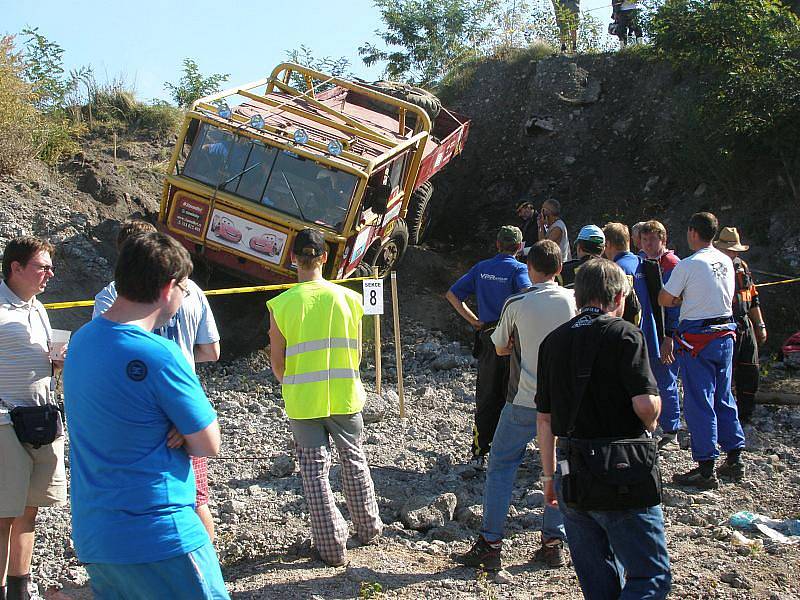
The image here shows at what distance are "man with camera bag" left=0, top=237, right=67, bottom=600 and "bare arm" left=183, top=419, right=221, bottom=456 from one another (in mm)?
1557

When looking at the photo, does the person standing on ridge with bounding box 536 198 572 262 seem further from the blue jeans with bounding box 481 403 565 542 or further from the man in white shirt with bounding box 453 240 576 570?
the blue jeans with bounding box 481 403 565 542

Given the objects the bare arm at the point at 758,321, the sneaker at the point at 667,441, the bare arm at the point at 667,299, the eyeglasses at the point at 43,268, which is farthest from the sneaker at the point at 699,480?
the eyeglasses at the point at 43,268

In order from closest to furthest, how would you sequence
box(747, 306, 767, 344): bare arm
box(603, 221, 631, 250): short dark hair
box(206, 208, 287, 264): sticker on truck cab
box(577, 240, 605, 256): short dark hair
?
box(577, 240, 605, 256): short dark hair < box(603, 221, 631, 250): short dark hair < box(747, 306, 767, 344): bare arm < box(206, 208, 287, 264): sticker on truck cab

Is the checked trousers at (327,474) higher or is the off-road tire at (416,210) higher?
the off-road tire at (416,210)

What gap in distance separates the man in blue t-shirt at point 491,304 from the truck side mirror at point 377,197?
11.2 ft

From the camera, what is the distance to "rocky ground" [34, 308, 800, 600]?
4.44 m

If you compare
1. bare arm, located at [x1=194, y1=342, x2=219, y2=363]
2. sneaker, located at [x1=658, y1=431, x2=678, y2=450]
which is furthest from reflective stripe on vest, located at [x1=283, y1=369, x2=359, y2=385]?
sneaker, located at [x1=658, y1=431, x2=678, y2=450]

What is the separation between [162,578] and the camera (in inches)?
103

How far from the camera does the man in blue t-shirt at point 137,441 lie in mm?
2574

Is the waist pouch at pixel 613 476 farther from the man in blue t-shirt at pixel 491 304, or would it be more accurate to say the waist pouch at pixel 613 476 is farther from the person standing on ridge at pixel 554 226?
the person standing on ridge at pixel 554 226

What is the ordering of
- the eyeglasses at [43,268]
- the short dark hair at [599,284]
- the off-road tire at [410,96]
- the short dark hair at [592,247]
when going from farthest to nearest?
the off-road tire at [410,96]
the short dark hair at [592,247]
the eyeglasses at [43,268]
the short dark hair at [599,284]

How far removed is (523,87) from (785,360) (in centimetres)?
817

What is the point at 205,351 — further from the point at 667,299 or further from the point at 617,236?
the point at 667,299

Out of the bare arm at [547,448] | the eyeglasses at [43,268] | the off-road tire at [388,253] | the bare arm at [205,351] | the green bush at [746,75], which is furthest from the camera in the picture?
the green bush at [746,75]
